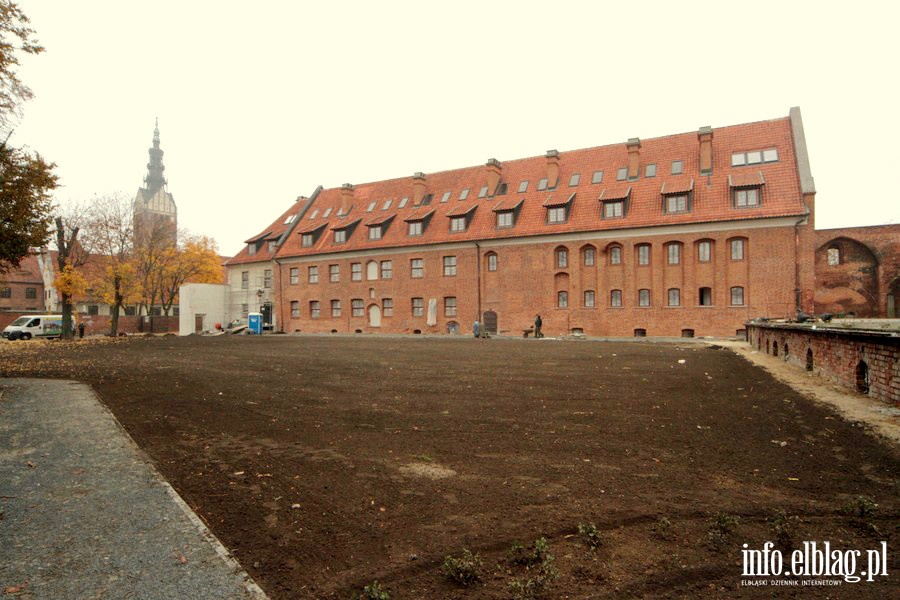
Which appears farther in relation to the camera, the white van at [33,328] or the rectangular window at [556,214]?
the white van at [33,328]

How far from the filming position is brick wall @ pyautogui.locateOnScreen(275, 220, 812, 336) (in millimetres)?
33312

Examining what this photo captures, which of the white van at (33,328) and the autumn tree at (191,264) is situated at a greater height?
the autumn tree at (191,264)

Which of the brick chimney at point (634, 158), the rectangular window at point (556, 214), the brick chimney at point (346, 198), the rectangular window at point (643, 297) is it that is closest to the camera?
the rectangular window at point (643, 297)

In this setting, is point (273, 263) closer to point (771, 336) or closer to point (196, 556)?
point (771, 336)

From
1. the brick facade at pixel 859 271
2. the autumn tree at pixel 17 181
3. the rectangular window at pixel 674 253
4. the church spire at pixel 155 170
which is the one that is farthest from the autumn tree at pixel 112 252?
the church spire at pixel 155 170

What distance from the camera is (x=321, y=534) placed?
4.17 m

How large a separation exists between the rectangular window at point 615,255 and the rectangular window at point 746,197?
25.0ft

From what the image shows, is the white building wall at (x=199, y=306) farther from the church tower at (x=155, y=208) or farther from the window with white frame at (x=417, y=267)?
the window with white frame at (x=417, y=267)

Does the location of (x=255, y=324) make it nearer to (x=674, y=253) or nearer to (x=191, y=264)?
(x=191, y=264)

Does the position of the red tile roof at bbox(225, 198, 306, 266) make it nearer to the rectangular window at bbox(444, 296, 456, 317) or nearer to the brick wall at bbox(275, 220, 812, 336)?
the brick wall at bbox(275, 220, 812, 336)

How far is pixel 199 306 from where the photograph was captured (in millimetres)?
53562

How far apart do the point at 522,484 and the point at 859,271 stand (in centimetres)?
4260

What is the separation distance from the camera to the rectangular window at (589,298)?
38406 mm

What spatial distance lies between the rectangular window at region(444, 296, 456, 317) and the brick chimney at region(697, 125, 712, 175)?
65.5ft
